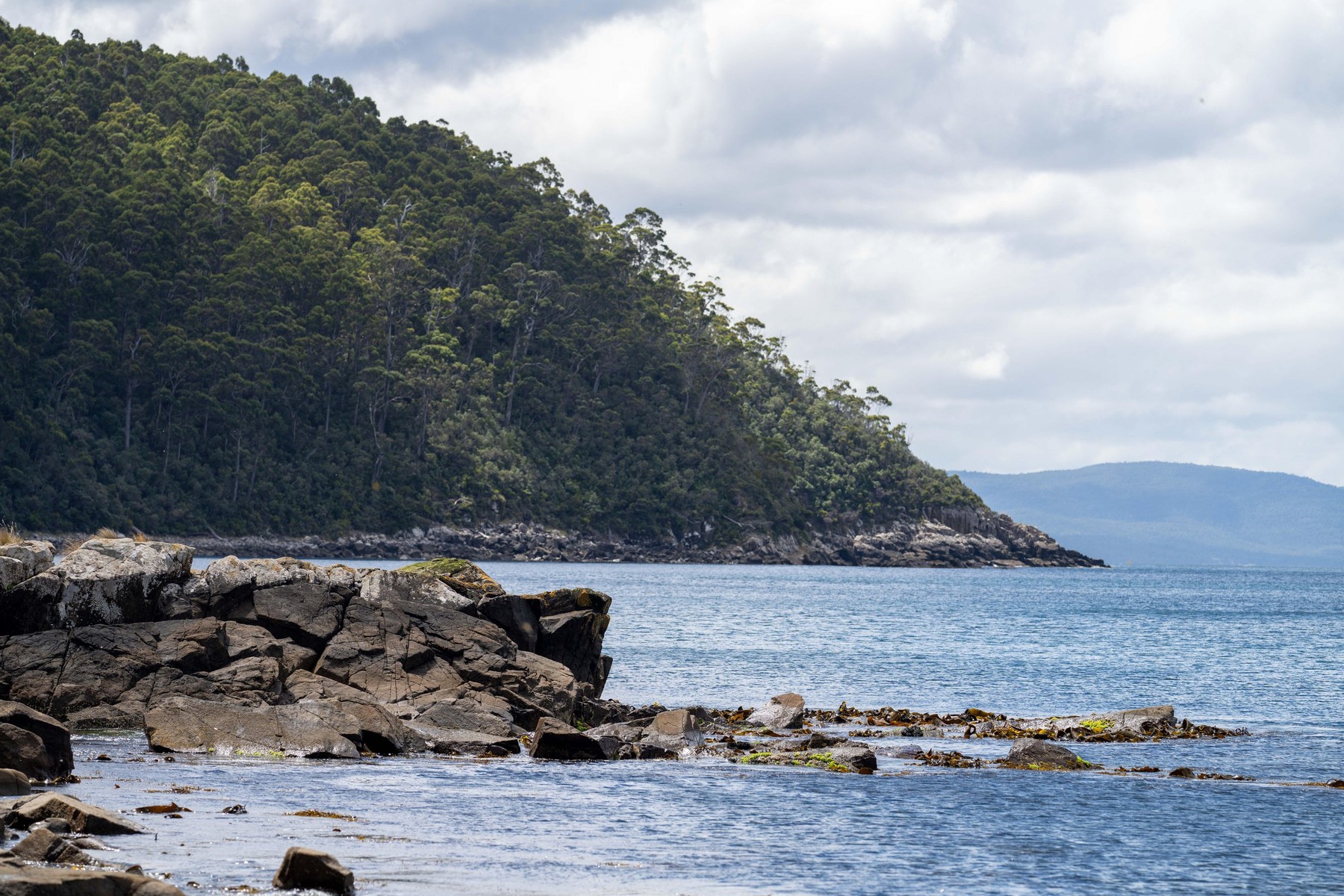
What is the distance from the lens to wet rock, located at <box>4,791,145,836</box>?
16141 mm

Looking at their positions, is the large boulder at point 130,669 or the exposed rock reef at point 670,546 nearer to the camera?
the large boulder at point 130,669

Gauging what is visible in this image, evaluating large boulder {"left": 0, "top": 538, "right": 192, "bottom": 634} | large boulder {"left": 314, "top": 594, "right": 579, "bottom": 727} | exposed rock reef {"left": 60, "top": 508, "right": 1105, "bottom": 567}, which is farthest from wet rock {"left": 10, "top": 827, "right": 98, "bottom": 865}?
exposed rock reef {"left": 60, "top": 508, "right": 1105, "bottom": 567}

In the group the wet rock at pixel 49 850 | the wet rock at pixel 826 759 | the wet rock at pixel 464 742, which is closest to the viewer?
the wet rock at pixel 49 850

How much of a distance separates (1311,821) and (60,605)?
23751mm

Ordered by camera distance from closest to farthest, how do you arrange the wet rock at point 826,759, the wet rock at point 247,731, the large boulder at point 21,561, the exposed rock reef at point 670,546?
the wet rock at point 247,731 < the wet rock at point 826,759 < the large boulder at point 21,561 < the exposed rock reef at point 670,546

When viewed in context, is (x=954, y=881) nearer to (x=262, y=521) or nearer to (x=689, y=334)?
(x=262, y=521)

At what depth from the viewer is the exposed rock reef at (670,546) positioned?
408 feet

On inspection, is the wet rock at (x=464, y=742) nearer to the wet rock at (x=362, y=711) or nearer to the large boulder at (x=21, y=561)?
the wet rock at (x=362, y=711)

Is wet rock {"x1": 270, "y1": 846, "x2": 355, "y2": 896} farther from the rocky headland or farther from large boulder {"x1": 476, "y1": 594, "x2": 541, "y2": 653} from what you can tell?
large boulder {"x1": 476, "y1": 594, "x2": 541, "y2": 653}

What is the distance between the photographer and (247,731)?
24.8 meters

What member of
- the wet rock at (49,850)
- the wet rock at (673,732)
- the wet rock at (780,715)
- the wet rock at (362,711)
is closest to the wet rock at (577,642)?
the wet rock at (780,715)

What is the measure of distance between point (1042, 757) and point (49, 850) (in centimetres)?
1902

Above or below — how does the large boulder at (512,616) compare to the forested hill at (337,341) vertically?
below

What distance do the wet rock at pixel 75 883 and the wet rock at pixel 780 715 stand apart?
68.0ft
